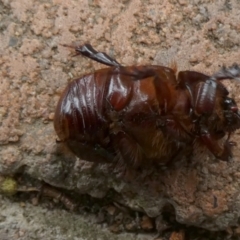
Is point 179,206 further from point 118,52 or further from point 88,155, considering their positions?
point 118,52

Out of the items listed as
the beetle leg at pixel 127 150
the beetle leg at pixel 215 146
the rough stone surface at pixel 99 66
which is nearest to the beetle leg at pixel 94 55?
the rough stone surface at pixel 99 66

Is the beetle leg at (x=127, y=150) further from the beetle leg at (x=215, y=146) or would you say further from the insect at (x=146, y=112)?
the beetle leg at (x=215, y=146)

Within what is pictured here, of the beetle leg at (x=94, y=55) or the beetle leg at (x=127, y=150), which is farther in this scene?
the beetle leg at (x=94, y=55)

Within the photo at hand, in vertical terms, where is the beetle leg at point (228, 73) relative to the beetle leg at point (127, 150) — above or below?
above

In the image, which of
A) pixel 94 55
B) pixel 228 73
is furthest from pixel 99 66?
pixel 228 73

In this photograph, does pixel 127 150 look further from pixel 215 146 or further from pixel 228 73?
pixel 228 73

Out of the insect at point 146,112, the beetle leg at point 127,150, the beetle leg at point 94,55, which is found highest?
the beetle leg at point 94,55
